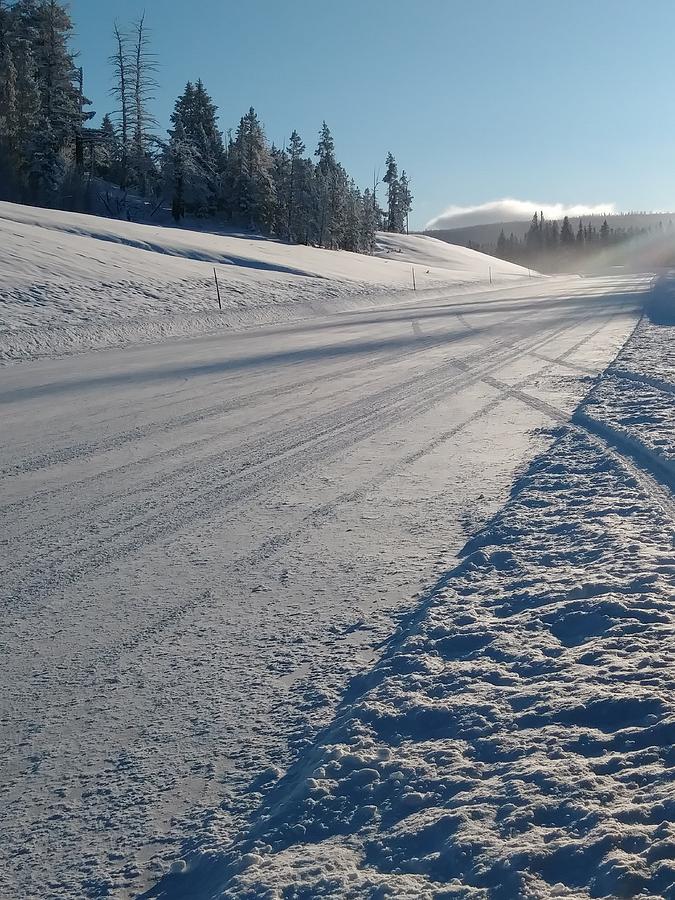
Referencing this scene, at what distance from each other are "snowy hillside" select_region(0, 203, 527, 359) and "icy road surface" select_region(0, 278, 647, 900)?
9.42m

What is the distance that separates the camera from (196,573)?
169 inches

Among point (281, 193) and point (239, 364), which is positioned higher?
point (281, 193)

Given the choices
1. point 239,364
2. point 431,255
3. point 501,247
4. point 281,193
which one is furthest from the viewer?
point 501,247

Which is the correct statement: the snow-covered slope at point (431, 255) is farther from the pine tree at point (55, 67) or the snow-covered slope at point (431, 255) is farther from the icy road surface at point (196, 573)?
the icy road surface at point (196, 573)

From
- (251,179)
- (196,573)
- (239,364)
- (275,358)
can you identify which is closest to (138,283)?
(275,358)

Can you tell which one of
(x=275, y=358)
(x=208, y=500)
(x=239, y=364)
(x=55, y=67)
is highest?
(x=55, y=67)

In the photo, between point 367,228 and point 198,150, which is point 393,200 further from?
point 198,150

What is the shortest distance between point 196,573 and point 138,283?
24.8 m

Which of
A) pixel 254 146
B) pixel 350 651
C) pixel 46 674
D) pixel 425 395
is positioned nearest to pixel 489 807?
pixel 350 651

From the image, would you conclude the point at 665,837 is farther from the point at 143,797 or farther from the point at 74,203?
the point at 74,203

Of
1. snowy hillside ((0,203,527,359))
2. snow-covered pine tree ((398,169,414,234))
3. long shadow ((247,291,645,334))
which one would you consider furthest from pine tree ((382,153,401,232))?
long shadow ((247,291,645,334))

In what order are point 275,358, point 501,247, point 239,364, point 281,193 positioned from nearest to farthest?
point 239,364 < point 275,358 < point 281,193 < point 501,247

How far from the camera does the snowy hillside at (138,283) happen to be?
1970cm

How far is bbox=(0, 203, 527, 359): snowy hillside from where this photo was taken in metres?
19.7
